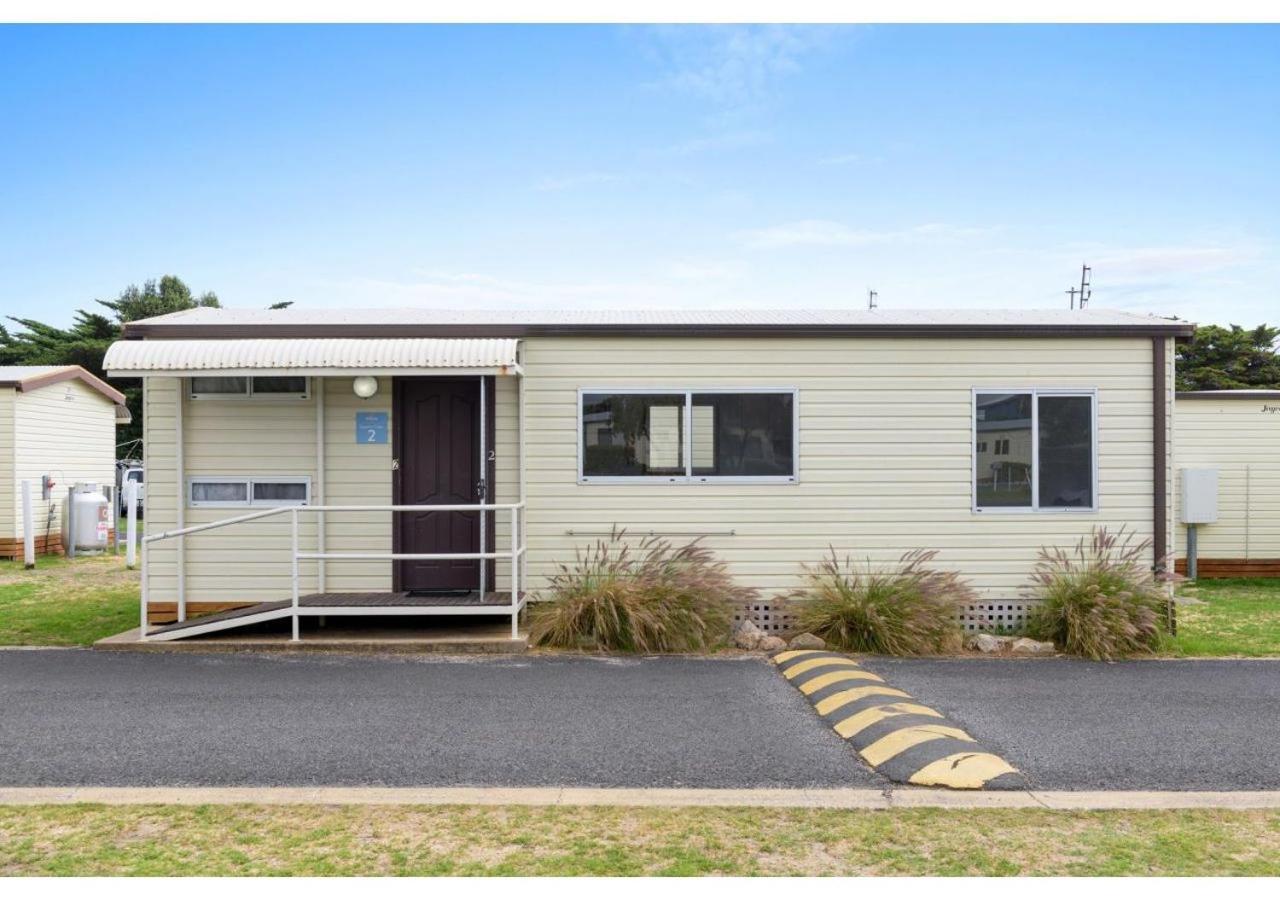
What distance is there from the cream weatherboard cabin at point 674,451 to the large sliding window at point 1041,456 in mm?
18

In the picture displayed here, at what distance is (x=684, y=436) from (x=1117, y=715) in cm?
431

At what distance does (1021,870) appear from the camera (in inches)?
155

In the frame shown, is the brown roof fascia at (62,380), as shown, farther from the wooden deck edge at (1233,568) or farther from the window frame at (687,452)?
the wooden deck edge at (1233,568)

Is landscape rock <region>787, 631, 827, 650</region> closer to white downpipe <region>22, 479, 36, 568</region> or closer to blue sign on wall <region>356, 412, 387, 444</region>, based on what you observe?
blue sign on wall <region>356, 412, 387, 444</region>

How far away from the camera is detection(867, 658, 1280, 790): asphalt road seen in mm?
5316

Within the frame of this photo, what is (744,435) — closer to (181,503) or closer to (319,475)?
(319,475)

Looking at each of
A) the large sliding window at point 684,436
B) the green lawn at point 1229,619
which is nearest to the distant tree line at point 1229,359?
the green lawn at point 1229,619

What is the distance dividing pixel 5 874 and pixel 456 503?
19.3 ft

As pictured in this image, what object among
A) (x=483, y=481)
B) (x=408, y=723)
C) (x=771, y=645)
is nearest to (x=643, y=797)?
(x=408, y=723)

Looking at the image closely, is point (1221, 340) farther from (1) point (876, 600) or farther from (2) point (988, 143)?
(1) point (876, 600)

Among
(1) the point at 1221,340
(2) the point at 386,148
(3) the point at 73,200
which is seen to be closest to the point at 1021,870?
(2) the point at 386,148

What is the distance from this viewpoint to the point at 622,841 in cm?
422

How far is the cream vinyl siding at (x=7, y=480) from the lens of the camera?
16.0 meters

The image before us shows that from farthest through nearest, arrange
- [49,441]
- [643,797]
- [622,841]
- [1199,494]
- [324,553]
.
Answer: [49,441]
[1199,494]
[324,553]
[643,797]
[622,841]
